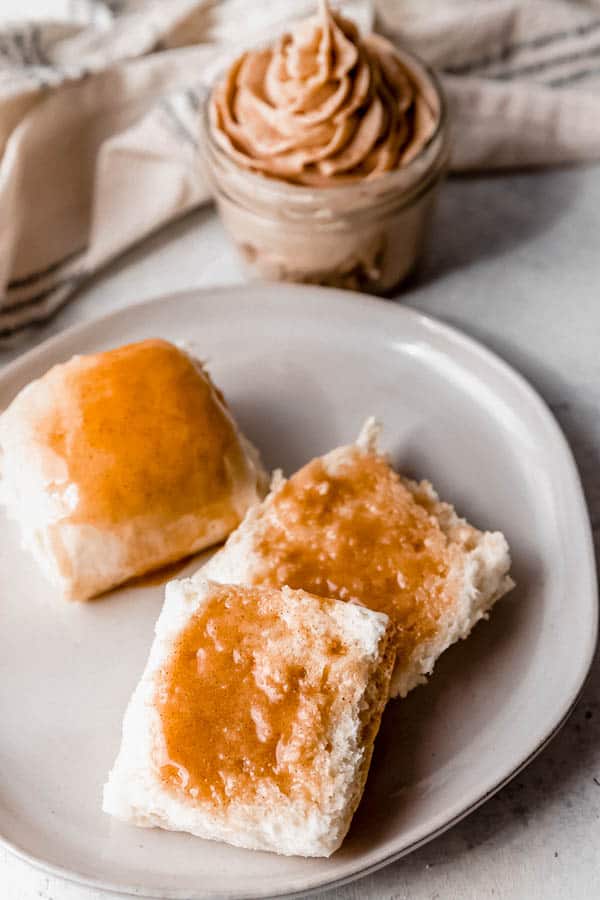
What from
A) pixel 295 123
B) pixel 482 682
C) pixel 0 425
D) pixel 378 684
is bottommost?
pixel 482 682

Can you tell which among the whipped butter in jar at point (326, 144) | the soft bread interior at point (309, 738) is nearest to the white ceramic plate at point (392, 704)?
the soft bread interior at point (309, 738)

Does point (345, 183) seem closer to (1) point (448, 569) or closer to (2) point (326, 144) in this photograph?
(2) point (326, 144)

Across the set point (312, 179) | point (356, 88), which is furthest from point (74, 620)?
point (356, 88)

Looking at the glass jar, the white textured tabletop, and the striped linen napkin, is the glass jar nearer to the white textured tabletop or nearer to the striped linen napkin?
the white textured tabletop

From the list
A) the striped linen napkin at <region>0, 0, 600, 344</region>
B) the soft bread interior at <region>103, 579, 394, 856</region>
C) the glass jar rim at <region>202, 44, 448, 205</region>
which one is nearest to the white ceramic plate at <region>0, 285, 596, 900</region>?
the soft bread interior at <region>103, 579, 394, 856</region>

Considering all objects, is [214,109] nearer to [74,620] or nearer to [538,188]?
[538,188]

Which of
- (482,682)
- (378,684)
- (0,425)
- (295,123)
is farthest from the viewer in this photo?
(295,123)

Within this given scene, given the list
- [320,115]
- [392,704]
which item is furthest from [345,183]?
[392,704]

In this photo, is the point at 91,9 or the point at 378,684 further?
the point at 91,9
